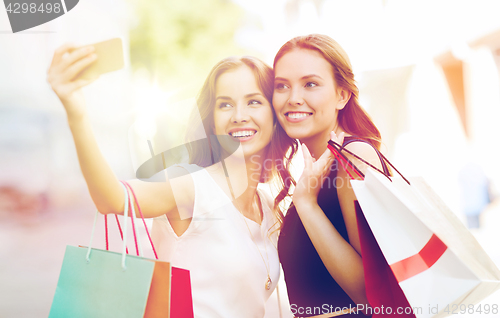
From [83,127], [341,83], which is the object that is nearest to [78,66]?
[83,127]

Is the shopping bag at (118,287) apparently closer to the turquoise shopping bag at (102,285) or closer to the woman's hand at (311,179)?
the turquoise shopping bag at (102,285)

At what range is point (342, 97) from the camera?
104 centimetres

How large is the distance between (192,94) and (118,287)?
630mm

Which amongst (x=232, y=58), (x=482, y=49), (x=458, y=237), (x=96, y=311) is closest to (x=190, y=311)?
(x=96, y=311)

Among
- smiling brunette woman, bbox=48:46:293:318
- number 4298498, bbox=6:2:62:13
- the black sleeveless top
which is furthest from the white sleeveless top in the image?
number 4298498, bbox=6:2:62:13

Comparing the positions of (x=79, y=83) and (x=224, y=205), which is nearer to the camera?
(x=79, y=83)

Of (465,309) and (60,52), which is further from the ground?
(60,52)

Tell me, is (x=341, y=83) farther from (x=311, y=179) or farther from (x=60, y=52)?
(x=60, y=52)

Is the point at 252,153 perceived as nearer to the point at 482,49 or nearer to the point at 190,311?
the point at 190,311

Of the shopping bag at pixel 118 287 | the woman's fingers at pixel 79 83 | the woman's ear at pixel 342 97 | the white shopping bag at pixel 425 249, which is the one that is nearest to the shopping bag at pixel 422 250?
the white shopping bag at pixel 425 249

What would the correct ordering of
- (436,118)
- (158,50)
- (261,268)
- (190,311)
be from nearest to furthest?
(190,311) → (261,268) → (158,50) → (436,118)

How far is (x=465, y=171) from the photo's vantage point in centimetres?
125

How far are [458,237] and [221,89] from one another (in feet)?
2.48

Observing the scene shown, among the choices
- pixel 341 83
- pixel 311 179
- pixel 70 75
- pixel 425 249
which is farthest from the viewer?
pixel 341 83
